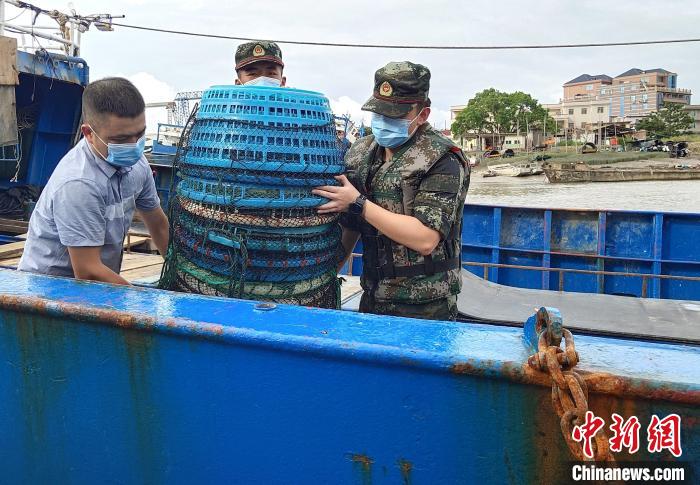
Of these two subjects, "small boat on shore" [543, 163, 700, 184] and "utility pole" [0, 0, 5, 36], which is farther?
"small boat on shore" [543, 163, 700, 184]

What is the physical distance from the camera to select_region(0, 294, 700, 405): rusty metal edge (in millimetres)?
1214

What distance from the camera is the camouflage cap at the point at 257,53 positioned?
114 inches

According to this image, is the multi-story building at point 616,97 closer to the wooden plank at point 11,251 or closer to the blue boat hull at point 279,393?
the wooden plank at point 11,251

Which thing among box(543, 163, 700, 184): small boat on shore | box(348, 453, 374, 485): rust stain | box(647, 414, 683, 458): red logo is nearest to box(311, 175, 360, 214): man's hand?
box(348, 453, 374, 485): rust stain

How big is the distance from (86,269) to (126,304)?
44 cm

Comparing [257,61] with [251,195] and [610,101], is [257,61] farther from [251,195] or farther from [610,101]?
[610,101]

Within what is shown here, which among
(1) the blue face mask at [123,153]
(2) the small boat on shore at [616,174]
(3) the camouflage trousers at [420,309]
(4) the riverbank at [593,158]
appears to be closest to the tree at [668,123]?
(4) the riverbank at [593,158]

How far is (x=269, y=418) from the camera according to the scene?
1.46 m

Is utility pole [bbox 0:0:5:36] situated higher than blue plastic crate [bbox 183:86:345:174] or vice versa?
utility pole [bbox 0:0:5:36]

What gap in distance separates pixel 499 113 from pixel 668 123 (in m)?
19.1

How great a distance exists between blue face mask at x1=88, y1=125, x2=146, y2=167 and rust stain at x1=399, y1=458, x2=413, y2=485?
1.38 metres

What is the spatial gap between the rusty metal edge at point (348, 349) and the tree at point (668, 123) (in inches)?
2987

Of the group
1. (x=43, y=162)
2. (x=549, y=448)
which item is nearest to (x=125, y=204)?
(x=549, y=448)

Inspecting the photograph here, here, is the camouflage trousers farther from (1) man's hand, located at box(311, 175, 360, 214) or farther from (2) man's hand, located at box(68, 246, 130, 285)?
(2) man's hand, located at box(68, 246, 130, 285)
